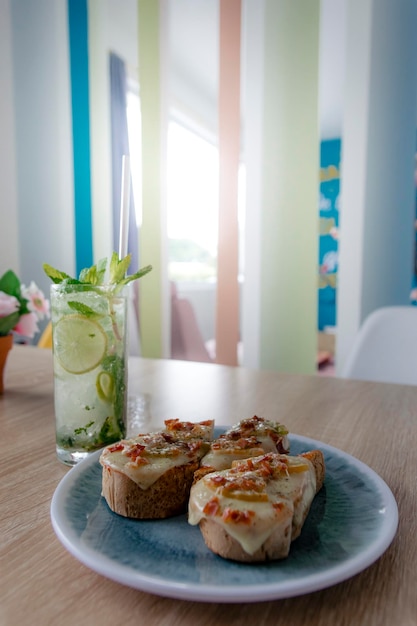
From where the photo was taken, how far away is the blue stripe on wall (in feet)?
11.6

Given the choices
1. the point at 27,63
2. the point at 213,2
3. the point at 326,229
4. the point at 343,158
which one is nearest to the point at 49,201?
the point at 27,63

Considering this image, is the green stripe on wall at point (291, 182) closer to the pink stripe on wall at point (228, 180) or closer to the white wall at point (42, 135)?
the pink stripe on wall at point (228, 180)

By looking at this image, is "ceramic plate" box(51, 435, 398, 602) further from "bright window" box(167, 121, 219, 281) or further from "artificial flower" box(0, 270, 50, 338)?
"bright window" box(167, 121, 219, 281)

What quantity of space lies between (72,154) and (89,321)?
3.24 m

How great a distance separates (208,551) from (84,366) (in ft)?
1.14

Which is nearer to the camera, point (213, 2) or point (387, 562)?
point (387, 562)

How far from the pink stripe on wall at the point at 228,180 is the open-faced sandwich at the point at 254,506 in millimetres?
2683

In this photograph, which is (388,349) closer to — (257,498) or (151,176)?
(257,498)

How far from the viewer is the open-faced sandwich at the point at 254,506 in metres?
0.44

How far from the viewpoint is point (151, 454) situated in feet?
1.87

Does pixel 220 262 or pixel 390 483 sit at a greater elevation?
pixel 220 262

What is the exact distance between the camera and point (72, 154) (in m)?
3.64

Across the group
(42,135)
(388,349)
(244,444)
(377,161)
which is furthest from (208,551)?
(42,135)

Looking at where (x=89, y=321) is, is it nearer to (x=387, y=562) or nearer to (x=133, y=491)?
(x=133, y=491)
